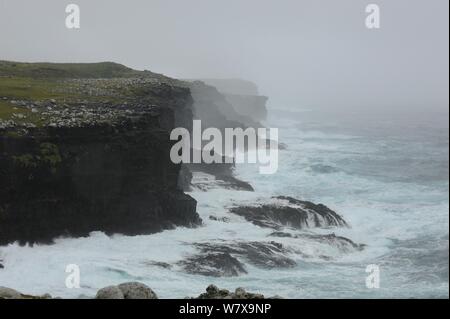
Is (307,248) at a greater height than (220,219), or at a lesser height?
lesser

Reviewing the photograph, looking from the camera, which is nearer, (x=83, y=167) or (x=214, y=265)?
(x=214, y=265)

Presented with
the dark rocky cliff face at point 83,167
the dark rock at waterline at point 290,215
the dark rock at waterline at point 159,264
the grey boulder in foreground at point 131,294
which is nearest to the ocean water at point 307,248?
the dark rock at waterline at point 159,264

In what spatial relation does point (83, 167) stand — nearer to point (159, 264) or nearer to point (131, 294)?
point (159, 264)

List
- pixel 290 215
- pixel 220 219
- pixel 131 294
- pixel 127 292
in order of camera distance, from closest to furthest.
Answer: pixel 131 294 < pixel 127 292 < pixel 220 219 < pixel 290 215

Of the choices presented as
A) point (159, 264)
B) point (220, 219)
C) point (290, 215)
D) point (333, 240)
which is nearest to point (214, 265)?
point (159, 264)

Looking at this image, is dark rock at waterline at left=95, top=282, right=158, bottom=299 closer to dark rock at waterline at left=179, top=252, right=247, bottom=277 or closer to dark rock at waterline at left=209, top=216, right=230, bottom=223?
dark rock at waterline at left=179, top=252, right=247, bottom=277

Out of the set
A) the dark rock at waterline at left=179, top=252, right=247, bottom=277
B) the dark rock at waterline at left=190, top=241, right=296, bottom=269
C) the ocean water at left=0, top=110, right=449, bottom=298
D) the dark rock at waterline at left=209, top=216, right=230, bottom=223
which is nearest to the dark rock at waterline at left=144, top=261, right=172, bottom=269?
the ocean water at left=0, top=110, right=449, bottom=298
